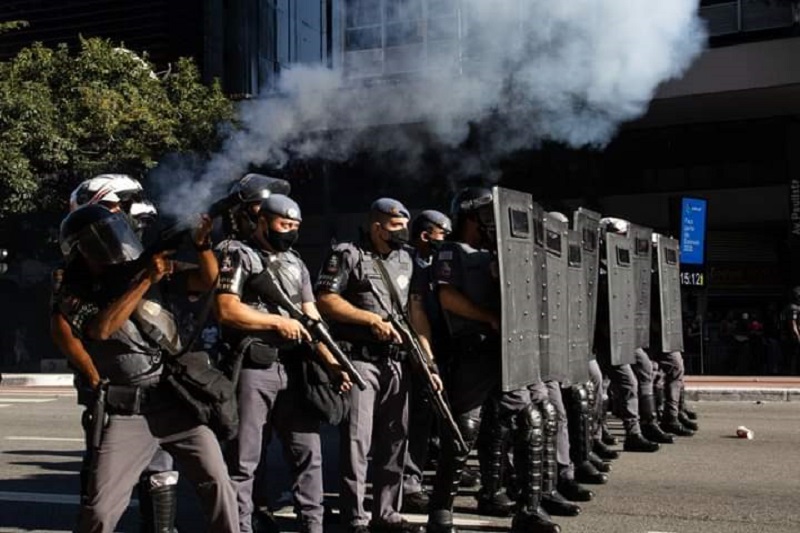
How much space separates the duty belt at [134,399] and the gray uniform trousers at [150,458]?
0.08ft

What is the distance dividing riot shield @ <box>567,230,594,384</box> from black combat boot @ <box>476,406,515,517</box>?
587 millimetres

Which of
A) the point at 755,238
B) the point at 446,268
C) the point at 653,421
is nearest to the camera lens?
the point at 446,268

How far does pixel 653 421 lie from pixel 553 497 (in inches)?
130

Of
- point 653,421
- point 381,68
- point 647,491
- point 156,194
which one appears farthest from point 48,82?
point 647,491

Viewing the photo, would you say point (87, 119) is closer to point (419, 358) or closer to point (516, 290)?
point (419, 358)

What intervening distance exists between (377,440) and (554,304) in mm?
1220

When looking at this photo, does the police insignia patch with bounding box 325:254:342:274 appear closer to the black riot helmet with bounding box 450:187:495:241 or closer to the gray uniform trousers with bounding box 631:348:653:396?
the black riot helmet with bounding box 450:187:495:241

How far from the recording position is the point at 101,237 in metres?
3.87

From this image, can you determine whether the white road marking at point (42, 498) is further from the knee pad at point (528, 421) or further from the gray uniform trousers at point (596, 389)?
the gray uniform trousers at point (596, 389)

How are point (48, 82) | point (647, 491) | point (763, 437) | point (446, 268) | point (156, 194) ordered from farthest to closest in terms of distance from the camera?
1. point (48, 82)
2. point (156, 194)
3. point (763, 437)
4. point (647, 491)
5. point (446, 268)

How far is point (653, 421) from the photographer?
30.0 ft

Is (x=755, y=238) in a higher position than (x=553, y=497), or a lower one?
higher

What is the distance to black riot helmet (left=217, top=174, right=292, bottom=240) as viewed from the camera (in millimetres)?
4570

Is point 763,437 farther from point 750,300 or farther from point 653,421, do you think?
point 750,300
